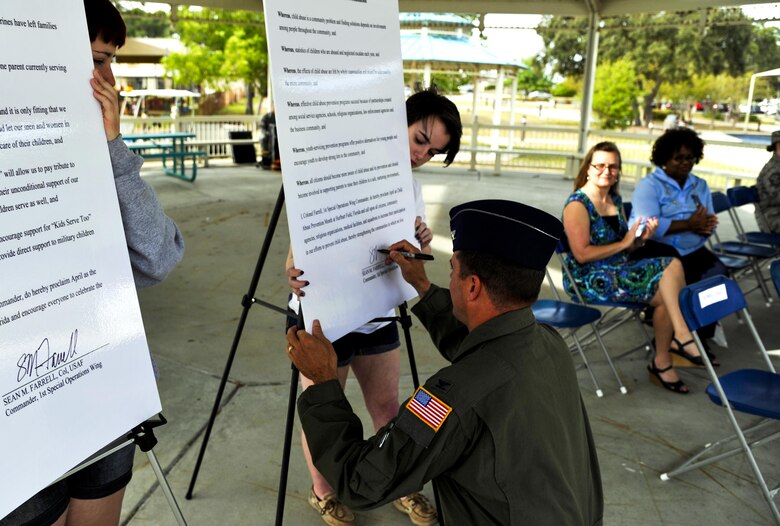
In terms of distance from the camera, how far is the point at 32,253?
1.20 metres

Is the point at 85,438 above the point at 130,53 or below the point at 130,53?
below

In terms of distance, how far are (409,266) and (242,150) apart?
12315 millimetres

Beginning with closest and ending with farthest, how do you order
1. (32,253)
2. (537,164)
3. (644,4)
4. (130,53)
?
(32,253) < (644,4) < (537,164) < (130,53)

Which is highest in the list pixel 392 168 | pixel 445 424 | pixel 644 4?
pixel 644 4

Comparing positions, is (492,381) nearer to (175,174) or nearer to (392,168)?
(392,168)

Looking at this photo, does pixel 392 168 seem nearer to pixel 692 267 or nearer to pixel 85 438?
pixel 85 438

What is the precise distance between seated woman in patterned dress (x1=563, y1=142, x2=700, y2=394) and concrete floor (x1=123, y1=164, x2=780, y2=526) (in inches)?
12.2

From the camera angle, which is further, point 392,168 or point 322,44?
point 392,168

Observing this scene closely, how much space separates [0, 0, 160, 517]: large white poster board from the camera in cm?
116

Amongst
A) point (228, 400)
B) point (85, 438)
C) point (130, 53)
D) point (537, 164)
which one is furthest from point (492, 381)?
point (130, 53)

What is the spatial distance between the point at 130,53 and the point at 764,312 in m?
18.6

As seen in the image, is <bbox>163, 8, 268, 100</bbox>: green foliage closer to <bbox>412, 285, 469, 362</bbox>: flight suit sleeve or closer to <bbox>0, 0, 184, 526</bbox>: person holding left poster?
<bbox>412, 285, 469, 362</bbox>: flight suit sleeve

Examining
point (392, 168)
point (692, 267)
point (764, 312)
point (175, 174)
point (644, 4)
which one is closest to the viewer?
point (392, 168)

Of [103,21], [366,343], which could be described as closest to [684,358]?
[366,343]
